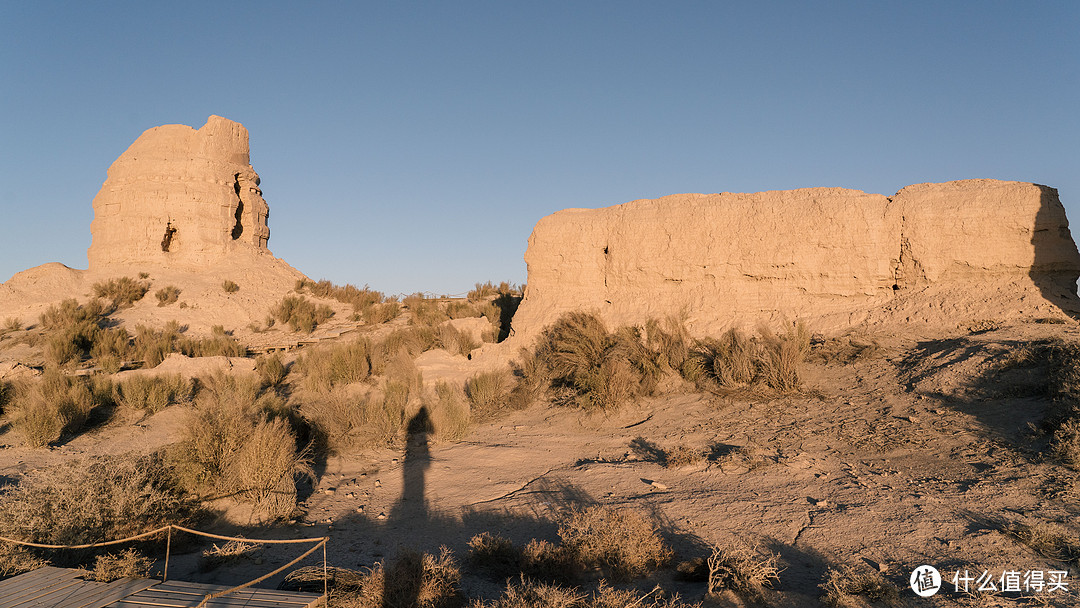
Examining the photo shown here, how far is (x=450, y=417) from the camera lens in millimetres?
9578

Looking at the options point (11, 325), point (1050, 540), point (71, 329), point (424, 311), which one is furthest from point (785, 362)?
point (11, 325)

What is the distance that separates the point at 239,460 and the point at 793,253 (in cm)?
850

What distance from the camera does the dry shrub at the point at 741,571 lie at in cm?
415

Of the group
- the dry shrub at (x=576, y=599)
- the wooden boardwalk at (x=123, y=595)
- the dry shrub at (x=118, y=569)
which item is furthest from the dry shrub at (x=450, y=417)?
the dry shrub at (x=576, y=599)

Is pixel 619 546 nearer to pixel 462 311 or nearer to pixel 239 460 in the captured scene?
pixel 239 460

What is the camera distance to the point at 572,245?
11906mm

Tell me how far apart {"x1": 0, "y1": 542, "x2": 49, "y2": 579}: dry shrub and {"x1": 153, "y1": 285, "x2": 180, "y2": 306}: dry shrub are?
16.8 m

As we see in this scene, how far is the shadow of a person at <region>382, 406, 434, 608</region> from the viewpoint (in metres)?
4.31

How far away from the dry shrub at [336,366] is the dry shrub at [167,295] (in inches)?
342

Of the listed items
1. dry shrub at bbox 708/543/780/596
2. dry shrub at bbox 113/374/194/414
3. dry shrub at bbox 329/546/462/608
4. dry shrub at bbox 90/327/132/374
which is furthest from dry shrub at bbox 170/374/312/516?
dry shrub at bbox 90/327/132/374

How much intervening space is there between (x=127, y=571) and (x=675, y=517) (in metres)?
4.55

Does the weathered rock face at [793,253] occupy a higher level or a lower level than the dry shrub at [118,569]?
higher

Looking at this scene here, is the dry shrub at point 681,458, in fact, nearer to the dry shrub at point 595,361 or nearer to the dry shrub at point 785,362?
the dry shrub at point 785,362

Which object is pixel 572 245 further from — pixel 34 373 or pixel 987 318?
pixel 34 373
